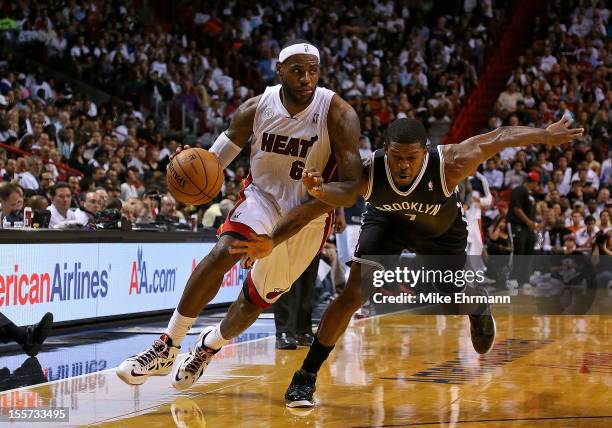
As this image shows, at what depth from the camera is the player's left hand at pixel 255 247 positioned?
16.4ft

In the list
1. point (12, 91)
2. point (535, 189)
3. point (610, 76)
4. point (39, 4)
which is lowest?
point (535, 189)

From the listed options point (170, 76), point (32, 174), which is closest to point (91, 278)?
point (32, 174)

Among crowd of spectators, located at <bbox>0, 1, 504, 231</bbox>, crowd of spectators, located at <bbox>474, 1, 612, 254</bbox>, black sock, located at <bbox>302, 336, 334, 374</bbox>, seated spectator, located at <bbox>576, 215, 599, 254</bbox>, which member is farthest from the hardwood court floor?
crowd of spectators, located at <bbox>474, 1, 612, 254</bbox>

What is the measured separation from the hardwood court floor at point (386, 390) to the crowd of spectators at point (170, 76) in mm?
3998

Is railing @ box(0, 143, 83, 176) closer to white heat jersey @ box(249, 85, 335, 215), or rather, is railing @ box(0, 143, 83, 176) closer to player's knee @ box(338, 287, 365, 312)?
white heat jersey @ box(249, 85, 335, 215)

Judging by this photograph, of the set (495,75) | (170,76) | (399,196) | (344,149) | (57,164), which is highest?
(495,75)

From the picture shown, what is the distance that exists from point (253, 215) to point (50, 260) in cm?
371

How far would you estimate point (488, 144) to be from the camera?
534 centimetres

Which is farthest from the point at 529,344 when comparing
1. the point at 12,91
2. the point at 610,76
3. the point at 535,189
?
the point at 610,76

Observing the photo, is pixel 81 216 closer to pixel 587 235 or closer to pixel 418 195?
pixel 418 195

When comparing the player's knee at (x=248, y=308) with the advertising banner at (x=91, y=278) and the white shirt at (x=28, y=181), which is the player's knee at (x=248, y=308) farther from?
the white shirt at (x=28, y=181)

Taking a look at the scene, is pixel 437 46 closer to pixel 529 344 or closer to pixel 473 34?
pixel 473 34

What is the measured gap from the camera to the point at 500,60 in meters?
21.5

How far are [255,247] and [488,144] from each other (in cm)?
143
